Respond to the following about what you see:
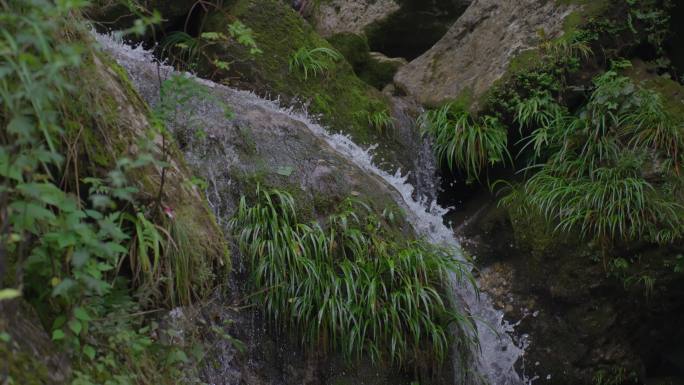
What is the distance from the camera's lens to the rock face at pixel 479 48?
6875mm

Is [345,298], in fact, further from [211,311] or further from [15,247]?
[15,247]

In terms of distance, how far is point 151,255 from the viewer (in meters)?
3.07

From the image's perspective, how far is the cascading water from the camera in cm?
483

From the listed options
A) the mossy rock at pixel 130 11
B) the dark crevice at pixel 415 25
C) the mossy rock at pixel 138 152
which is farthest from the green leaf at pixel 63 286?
the dark crevice at pixel 415 25

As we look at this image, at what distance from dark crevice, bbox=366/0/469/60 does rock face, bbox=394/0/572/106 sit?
135 cm

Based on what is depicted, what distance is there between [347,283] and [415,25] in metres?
5.41

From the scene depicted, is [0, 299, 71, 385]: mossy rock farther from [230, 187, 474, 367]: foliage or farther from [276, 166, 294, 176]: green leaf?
[276, 166, 294, 176]: green leaf

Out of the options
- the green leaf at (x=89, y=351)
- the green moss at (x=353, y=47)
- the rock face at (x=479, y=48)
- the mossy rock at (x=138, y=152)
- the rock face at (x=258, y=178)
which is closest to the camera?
the green leaf at (x=89, y=351)

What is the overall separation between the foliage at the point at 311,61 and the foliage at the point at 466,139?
1072 millimetres

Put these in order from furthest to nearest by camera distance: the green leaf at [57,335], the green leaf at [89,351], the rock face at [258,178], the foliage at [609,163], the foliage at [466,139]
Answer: the foliage at [466,139], the foliage at [609,163], the rock face at [258,178], the green leaf at [89,351], the green leaf at [57,335]

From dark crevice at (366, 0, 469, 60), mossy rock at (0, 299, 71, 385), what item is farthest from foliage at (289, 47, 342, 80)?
mossy rock at (0, 299, 71, 385)

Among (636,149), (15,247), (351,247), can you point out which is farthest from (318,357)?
(636,149)

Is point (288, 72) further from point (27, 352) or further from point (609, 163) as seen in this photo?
point (27, 352)

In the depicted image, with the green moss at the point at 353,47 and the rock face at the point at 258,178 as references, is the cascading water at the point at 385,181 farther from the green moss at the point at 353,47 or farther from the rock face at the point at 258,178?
the green moss at the point at 353,47
